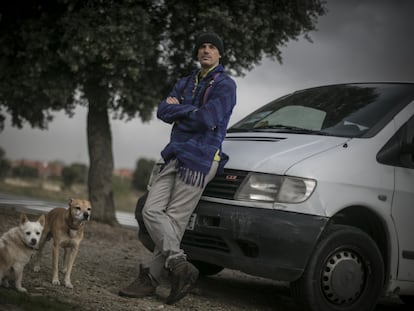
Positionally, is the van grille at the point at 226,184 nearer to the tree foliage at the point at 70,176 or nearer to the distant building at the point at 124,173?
the tree foliage at the point at 70,176

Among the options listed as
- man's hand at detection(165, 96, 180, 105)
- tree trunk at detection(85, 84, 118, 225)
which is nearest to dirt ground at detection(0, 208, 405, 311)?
man's hand at detection(165, 96, 180, 105)

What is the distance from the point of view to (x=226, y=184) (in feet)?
16.0

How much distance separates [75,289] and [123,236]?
522 cm

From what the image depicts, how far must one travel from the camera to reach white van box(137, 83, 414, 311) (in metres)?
4.56

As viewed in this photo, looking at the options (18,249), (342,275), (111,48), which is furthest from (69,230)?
(111,48)

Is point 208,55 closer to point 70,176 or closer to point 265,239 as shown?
point 265,239

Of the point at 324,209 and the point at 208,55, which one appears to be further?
the point at 208,55

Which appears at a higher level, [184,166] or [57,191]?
[184,166]

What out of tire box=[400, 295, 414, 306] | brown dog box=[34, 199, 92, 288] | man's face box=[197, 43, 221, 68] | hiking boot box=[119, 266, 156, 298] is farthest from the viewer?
tire box=[400, 295, 414, 306]

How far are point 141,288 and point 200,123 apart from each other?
1.48 meters

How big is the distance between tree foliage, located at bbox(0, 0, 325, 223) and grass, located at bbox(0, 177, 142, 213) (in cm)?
1033

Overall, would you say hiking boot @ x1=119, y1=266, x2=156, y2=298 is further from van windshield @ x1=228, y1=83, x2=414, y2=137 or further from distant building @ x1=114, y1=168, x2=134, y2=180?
distant building @ x1=114, y1=168, x2=134, y2=180

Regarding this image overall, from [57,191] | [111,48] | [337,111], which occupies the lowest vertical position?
[57,191]

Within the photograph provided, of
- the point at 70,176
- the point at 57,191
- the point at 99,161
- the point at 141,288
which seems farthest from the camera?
the point at 70,176
